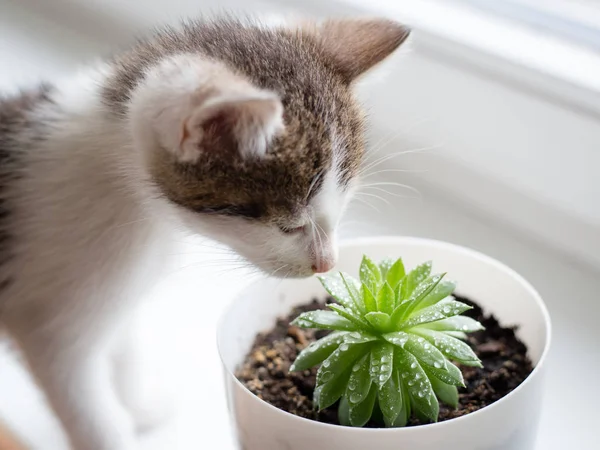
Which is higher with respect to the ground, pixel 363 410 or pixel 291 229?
pixel 291 229

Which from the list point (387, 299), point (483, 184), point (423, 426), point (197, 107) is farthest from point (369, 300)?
point (483, 184)

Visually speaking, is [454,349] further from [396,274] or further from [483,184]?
[483,184]

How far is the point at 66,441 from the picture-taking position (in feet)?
2.72

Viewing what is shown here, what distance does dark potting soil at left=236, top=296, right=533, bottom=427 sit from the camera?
2.25 feet

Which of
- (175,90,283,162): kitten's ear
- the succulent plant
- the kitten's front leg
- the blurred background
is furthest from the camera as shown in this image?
the blurred background

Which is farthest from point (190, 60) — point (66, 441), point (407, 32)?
point (66, 441)

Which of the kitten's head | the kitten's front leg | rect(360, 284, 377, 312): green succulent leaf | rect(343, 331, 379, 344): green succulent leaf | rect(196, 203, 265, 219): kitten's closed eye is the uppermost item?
the kitten's head

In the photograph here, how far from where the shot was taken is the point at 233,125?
550 millimetres

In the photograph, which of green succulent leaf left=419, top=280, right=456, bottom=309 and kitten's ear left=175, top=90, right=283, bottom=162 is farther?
green succulent leaf left=419, top=280, right=456, bottom=309

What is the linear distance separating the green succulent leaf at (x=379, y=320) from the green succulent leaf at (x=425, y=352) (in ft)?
0.07

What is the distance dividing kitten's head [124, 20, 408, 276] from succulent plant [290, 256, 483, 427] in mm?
50

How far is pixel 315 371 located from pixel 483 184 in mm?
441

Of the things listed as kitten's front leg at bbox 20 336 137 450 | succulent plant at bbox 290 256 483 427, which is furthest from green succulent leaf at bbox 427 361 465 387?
kitten's front leg at bbox 20 336 137 450

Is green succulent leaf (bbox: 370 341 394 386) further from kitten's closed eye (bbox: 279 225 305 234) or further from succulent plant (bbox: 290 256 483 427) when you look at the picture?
kitten's closed eye (bbox: 279 225 305 234)
